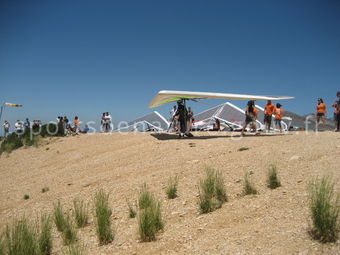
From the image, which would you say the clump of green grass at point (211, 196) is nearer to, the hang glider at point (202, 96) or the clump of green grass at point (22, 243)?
the clump of green grass at point (22, 243)

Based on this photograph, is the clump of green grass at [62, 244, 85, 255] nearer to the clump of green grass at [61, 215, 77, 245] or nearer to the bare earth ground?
the bare earth ground

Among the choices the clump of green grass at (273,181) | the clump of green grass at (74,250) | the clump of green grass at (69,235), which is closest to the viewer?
the clump of green grass at (74,250)

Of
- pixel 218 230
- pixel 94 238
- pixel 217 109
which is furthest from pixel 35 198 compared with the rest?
pixel 217 109

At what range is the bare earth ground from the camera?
11.6ft

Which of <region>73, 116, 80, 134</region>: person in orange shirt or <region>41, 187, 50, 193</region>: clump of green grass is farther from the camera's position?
<region>73, 116, 80, 134</region>: person in orange shirt

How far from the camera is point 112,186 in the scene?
7.74m

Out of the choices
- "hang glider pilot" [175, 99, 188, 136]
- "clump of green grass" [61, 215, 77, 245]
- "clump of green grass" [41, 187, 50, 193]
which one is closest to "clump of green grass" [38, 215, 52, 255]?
"clump of green grass" [61, 215, 77, 245]

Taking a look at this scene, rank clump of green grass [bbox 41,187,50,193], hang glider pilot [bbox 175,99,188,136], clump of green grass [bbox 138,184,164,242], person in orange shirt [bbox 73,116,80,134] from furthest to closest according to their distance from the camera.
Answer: person in orange shirt [bbox 73,116,80,134]
hang glider pilot [bbox 175,99,188,136]
clump of green grass [bbox 41,187,50,193]
clump of green grass [bbox 138,184,164,242]

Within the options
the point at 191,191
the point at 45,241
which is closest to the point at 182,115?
the point at 191,191

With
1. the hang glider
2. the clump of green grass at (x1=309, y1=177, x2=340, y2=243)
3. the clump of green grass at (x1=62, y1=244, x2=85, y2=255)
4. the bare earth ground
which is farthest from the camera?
the hang glider

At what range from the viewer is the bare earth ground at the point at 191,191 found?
139 inches

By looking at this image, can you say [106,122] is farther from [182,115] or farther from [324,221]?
[324,221]

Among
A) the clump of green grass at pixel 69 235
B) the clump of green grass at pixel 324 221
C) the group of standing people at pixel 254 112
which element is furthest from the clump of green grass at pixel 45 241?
the group of standing people at pixel 254 112

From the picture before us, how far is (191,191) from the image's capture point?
6105 millimetres
